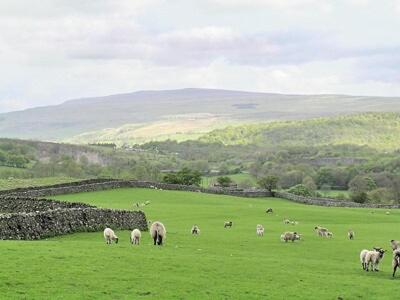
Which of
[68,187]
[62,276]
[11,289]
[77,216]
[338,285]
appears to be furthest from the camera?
[68,187]

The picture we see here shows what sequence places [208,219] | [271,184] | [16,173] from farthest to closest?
1. [16,173]
2. [271,184]
3. [208,219]

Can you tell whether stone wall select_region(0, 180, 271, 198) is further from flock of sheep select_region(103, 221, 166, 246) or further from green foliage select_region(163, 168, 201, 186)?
flock of sheep select_region(103, 221, 166, 246)

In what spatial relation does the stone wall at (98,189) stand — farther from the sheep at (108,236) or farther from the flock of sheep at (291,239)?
the sheep at (108,236)

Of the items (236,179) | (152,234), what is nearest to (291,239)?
(152,234)

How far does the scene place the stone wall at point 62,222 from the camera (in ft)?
111

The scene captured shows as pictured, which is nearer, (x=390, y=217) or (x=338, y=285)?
(x=338, y=285)

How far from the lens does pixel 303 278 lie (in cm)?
2506

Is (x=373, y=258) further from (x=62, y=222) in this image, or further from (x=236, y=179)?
(x=236, y=179)

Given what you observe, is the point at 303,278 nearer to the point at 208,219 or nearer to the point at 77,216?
the point at 77,216

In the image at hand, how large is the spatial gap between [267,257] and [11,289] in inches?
587

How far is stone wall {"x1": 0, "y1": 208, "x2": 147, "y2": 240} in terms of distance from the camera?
33.7 meters

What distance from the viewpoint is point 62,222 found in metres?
37.3

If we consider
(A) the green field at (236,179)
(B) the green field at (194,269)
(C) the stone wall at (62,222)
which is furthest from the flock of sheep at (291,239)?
(A) the green field at (236,179)

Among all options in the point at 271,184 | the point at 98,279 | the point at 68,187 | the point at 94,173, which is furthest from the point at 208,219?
the point at 94,173
